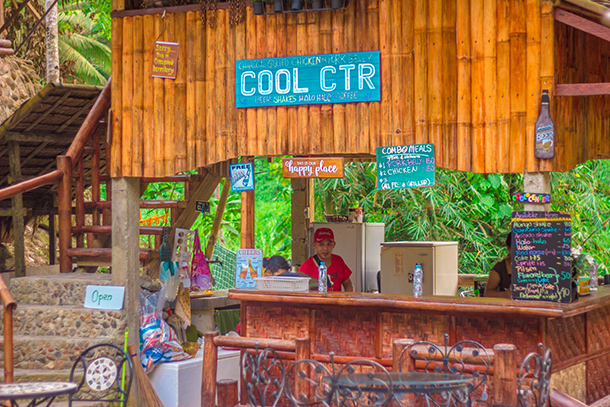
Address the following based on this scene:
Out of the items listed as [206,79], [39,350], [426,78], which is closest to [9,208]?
[39,350]

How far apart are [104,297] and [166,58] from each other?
246cm

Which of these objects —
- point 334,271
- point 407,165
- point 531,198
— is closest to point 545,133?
point 531,198

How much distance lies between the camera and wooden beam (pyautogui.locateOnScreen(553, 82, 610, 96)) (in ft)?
16.1

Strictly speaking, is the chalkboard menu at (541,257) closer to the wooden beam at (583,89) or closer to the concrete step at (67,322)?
the wooden beam at (583,89)

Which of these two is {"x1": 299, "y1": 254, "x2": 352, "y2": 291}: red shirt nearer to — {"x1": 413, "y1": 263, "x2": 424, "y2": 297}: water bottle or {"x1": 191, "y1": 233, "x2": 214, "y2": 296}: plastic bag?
{"x1": 191, "y1": 233, "x2": 214, "y2": 296}: plastic bag

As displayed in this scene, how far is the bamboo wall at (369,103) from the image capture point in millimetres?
5301

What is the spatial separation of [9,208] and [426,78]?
6.91m

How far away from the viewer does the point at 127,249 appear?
256 inches

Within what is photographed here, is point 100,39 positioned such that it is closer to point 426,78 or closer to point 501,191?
point 501,191

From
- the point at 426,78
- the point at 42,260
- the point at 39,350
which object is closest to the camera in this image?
the point at 426,78

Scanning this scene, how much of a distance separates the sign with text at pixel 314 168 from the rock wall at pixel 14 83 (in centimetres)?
903

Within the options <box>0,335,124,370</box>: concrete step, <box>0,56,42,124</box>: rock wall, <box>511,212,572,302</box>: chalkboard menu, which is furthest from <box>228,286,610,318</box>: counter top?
<box>0,56,42,124</box>: rock wall

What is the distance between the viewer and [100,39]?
23.7 meters

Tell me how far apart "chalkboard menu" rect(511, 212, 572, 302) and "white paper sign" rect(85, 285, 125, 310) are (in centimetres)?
376
